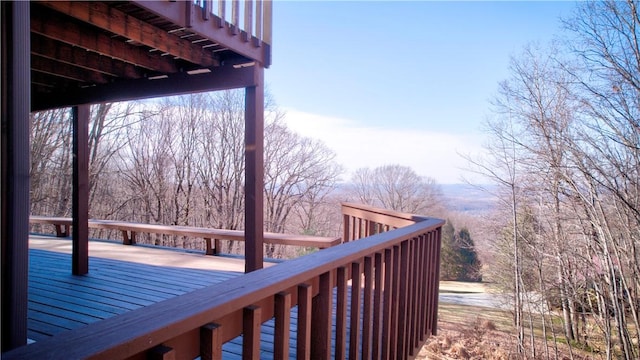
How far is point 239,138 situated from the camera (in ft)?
48.7

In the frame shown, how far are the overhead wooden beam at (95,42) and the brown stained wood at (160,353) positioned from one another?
2.53 m

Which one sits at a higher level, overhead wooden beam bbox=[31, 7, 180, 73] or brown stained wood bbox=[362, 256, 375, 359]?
overhead wooden beam bbox=[31, 7, 180, 73]

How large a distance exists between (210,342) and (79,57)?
3.12 metres

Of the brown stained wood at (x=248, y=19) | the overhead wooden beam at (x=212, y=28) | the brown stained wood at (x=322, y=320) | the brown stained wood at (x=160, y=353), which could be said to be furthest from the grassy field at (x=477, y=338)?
the brown stained wood at (x=160, y=353)

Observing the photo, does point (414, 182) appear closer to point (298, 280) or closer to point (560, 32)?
point (560, 32)

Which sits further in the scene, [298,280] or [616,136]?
[616,136]

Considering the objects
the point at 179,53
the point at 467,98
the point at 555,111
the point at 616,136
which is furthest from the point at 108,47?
the point at 467,98

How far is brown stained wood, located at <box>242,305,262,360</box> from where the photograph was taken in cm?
108

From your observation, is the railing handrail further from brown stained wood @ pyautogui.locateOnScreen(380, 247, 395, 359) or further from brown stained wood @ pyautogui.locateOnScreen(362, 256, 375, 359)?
brown stained wood @ pyautogui.locateOnScreen(362, 256, 375, 359)

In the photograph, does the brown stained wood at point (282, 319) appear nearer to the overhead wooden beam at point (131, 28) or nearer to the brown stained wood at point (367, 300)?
the brown stained wood at point (367, 300)

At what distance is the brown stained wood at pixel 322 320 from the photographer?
1.49 meters

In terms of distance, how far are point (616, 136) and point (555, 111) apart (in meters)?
1.87

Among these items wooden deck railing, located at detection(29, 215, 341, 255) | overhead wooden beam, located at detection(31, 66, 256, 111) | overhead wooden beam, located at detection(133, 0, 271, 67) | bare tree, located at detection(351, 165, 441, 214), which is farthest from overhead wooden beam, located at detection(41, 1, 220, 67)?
bare tree, located at detection(351, 165, 441, 214)

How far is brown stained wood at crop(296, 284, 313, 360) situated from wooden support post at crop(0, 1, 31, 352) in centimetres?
101
